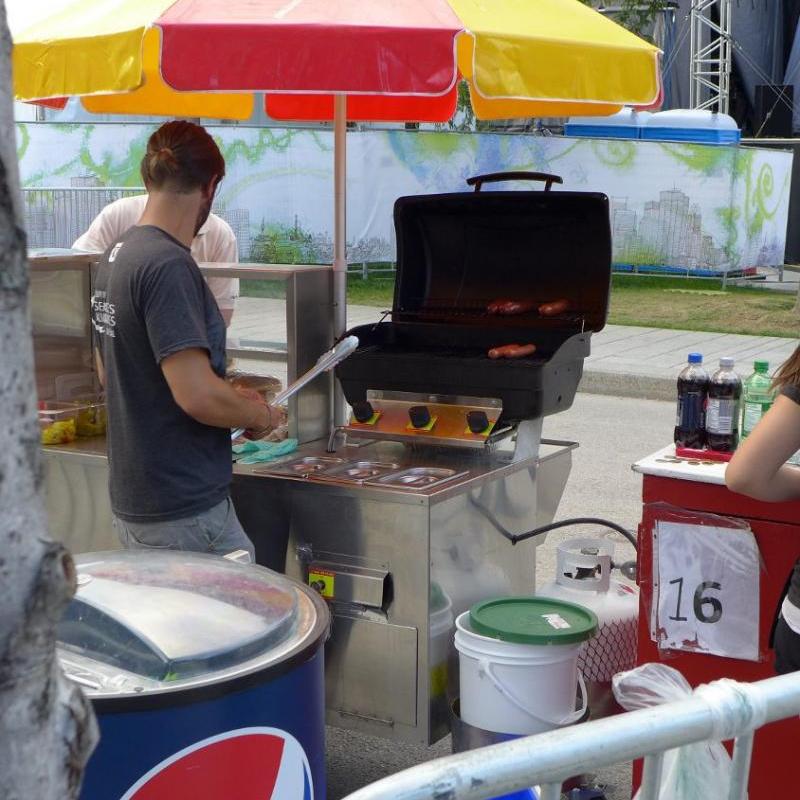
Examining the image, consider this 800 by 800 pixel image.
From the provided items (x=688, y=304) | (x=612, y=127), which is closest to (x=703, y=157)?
(x=688, y=304)

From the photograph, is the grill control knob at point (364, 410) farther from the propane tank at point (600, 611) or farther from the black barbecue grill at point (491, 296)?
the propane tank at point (600, 611)

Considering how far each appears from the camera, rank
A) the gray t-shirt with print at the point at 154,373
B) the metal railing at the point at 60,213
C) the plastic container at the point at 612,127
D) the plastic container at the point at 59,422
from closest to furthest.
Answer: the gray t-shirt with print at the point at 154,373
the plastic container at the point at 59,422
the metal railing at the point at 60,213
the plastic container at the point at 612,127

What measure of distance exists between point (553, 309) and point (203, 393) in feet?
4.61

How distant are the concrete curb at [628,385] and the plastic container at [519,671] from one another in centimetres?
663

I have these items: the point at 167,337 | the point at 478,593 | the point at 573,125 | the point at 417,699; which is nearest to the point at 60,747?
the point at 167,337

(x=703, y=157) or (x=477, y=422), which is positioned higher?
(x=703, y=157)

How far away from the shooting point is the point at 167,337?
A: 2.80 m

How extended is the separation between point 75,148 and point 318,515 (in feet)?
38.2

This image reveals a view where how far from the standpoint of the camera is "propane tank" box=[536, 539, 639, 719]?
3592 millimetres

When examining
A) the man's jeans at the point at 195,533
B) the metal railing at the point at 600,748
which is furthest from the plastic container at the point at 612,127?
the metal railing at the point at 600,748

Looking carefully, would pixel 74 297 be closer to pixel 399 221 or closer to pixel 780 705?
pixel 399 221

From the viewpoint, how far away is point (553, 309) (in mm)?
3830

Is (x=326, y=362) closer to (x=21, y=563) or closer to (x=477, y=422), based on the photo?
(x=477, y=422)

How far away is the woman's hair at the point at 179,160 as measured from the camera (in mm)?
2930
